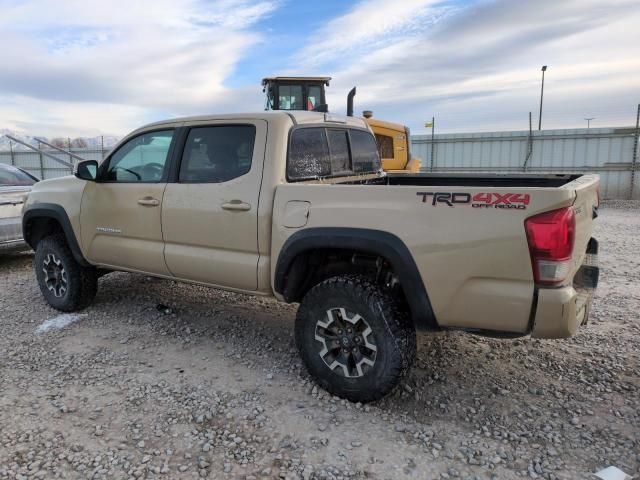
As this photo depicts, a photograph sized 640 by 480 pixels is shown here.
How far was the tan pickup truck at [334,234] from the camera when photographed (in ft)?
8.57

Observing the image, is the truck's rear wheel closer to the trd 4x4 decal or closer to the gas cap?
the gas cap

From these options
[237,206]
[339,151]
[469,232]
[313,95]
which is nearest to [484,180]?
[339,151]

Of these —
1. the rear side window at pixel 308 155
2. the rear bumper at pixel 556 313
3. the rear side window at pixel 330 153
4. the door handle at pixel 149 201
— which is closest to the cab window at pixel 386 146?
the rear side window at pixel 330 153

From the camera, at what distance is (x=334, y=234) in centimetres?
308

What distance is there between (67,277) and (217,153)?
2.28 m

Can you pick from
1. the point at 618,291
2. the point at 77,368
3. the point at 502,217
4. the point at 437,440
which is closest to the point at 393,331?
the point at 437,440

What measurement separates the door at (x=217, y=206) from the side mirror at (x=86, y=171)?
1.00 meters

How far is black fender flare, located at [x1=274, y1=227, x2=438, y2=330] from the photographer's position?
2.86 m

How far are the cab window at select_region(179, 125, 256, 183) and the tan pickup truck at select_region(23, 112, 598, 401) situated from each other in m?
0.01

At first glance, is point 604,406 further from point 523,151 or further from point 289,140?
point 523,151

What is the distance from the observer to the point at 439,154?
1848 centimetres

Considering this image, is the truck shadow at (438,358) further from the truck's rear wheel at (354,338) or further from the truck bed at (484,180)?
the truck bed at (484,180)

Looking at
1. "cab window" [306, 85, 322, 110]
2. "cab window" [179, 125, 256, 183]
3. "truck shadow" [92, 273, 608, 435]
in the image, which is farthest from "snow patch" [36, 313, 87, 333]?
"cab window" [306, 85, 322, 110]

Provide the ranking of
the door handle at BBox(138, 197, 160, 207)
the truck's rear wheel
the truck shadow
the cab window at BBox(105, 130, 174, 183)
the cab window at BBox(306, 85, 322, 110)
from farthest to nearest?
the cab window at BBox(306, 85, 322, 110) < the cab window at BBox(105, 130, 174, 183) < the door handle at BBox(138, 197, 160, 207) < the truck shadow < the truck's rear wheel
